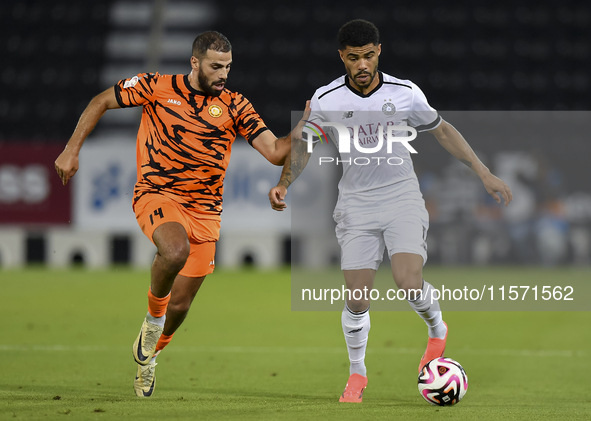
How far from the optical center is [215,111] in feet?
16.7

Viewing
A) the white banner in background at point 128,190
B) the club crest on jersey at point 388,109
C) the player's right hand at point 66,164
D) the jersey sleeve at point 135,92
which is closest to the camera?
the player's right hand at point 66,164

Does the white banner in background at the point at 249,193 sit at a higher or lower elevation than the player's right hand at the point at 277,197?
lower

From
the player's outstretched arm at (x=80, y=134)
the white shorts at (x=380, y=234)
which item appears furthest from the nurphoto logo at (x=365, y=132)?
the player's outstretched arm at (x=80, y=134)

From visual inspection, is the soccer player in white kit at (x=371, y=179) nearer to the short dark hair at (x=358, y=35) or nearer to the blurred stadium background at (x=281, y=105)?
the short dark hair at (x=358, y=35)

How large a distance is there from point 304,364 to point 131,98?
2.63 metres

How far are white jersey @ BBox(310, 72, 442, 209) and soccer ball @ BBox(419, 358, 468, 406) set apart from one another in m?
1.07

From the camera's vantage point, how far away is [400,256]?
4.82m

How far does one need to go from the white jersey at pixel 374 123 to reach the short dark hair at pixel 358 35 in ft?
1.01

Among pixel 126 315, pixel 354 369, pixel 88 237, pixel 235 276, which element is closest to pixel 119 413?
pixel 354 369

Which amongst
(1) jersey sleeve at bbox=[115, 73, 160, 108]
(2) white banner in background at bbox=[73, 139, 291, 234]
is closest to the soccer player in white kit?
(1) jersey sleeve at bbox=[115, 73, 160, 108]

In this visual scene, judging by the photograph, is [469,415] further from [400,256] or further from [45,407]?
[45,407]

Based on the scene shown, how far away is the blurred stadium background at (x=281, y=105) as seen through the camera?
14031mm

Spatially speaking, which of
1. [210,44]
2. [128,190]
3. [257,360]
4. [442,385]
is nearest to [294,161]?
[210,44]

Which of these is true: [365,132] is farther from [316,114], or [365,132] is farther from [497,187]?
[497,187]
